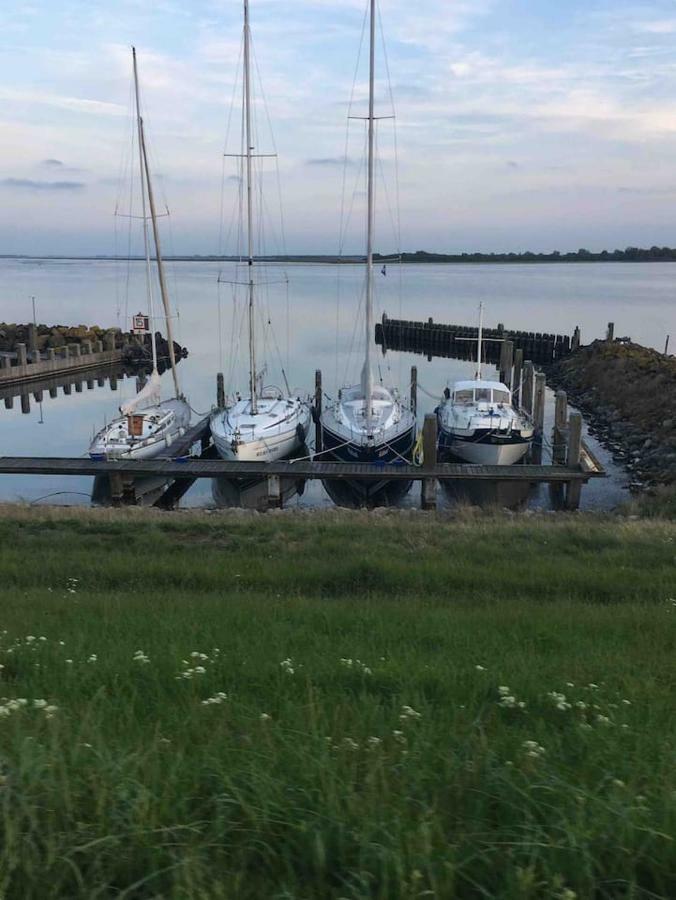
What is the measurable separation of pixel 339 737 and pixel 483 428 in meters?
19.6

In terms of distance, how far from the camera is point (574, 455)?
66.0 ft

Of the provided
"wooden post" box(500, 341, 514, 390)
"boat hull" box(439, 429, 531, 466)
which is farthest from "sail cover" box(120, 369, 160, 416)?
"wooden post" box(500, 341, 514, 390)

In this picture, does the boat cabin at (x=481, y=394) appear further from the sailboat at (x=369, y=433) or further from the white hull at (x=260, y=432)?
the white hull at (x=260, y=432)

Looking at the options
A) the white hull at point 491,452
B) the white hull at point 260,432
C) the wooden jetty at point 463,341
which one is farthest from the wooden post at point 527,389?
the wooden jetty at point 463,341

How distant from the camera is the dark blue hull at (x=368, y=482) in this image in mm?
21422

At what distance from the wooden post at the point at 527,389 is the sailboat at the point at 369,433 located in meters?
7.36

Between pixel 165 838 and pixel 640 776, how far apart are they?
6.38 ft

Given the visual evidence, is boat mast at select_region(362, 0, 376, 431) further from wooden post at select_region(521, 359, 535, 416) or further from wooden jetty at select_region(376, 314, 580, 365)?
wooden jetty at select_region(376, 314, 580, 365)

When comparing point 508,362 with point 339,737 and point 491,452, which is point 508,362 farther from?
point 339,737

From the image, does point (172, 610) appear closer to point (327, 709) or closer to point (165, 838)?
point (327, 709)

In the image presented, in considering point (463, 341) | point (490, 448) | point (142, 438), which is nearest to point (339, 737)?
point (142, 438)

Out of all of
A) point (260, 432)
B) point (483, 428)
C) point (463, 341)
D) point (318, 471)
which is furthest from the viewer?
point (463, 341)

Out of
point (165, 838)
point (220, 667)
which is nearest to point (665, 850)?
point (165, 838)

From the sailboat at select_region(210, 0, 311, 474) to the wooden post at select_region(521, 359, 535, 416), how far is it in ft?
30.6
